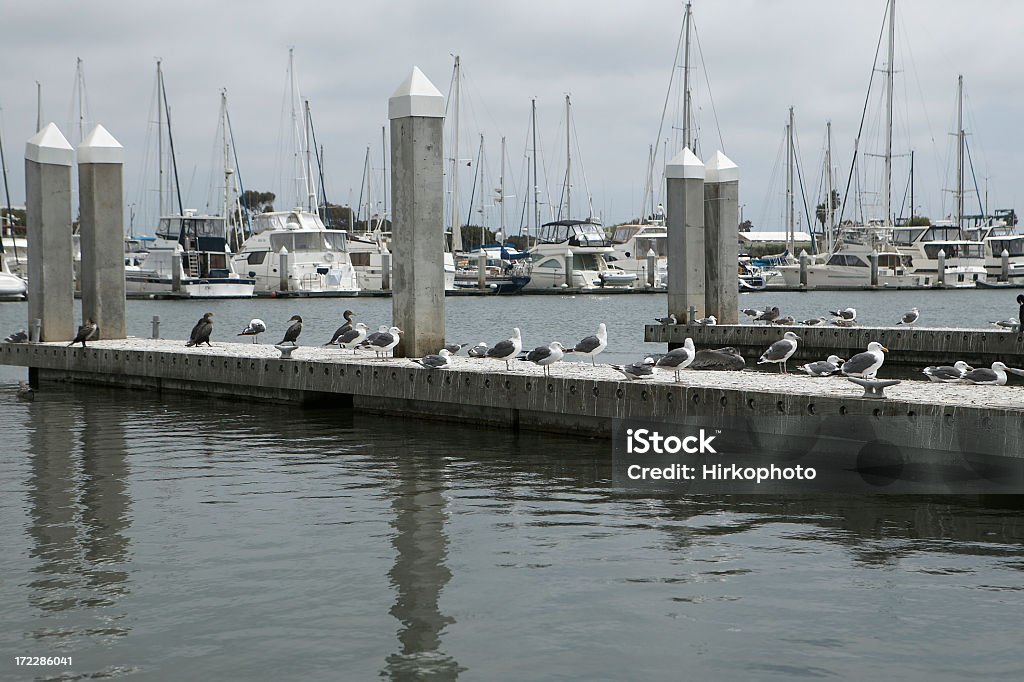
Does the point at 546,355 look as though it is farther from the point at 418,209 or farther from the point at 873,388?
the point at 873,388

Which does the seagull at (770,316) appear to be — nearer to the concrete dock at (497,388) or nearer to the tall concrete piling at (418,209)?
the concrete dock at (497,388)

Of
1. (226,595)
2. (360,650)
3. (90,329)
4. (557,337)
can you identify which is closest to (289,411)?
(90,329)

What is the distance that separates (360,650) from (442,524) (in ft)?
11.4

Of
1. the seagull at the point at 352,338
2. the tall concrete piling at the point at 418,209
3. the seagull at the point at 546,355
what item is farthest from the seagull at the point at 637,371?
the seagull at the point at 352,338

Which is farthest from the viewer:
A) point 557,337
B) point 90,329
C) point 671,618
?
point 557,337

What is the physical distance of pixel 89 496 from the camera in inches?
496

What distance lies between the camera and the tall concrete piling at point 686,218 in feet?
91.5

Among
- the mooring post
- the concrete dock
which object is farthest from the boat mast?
the concrete dock

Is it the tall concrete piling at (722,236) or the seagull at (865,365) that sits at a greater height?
the tall concrete piling at (722,236)

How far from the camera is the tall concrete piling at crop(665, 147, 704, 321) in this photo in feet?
91.5

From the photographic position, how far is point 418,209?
18703mm

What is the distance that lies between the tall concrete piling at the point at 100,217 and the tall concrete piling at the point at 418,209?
906 cm

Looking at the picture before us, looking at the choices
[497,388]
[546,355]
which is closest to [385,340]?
[497,388]

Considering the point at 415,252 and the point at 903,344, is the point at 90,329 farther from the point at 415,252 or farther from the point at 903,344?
the point at 903,344
